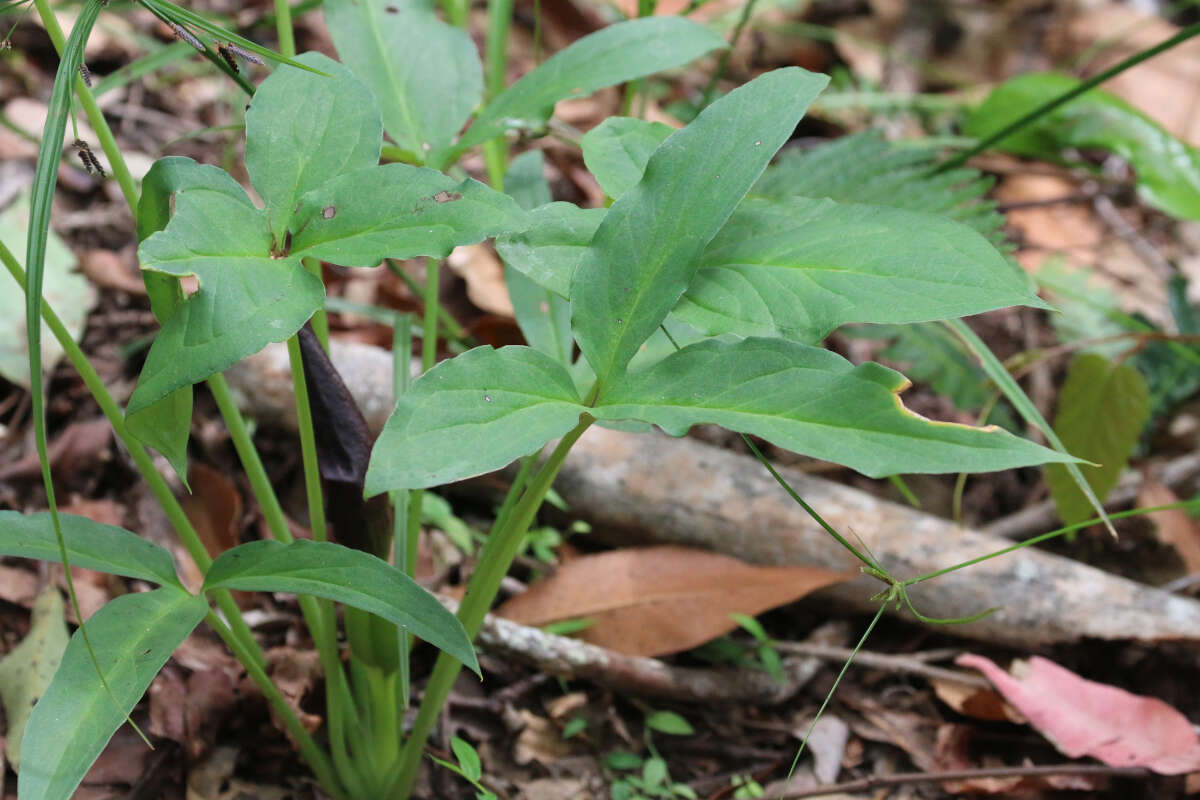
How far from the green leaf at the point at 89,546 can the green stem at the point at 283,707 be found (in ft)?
0.21

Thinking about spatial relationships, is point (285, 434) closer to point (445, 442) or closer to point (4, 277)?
point (4, 277)

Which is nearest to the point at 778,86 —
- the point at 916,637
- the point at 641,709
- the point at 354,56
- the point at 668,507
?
the point at 354,56

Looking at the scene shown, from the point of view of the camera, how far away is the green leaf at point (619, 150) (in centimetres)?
79

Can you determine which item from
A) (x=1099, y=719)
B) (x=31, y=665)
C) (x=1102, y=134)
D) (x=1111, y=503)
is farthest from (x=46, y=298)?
(x=1102, y=134)

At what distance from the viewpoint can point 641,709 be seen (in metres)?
1.25

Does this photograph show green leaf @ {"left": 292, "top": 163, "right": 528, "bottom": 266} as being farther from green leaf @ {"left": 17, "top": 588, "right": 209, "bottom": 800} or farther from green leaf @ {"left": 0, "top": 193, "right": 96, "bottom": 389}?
green leaf @ {"left": 0, "top": 193, "right": 96, "bottom": 389}

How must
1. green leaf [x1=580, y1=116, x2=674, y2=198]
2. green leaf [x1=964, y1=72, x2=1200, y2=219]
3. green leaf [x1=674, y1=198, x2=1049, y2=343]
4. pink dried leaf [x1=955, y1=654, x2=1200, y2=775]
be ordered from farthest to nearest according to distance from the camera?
green leaf [x1=964, y1=72, x2=1200, y2=219] → pink dried leaf [x1=955, y1=654, x2=1200, y2=775] → green leaf [x1=580, y1=116, x2=674, y2=198] → green leaf [x1=674, y1=198, x2=1049, y2=343]

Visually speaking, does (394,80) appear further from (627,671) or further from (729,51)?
(627,671)

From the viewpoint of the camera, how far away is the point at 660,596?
1.29 m

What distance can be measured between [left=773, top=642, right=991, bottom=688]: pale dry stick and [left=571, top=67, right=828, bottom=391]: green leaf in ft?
2.43

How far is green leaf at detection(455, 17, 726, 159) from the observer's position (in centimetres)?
94

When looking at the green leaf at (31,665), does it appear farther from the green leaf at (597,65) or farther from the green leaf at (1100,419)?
the green leaf at (1100,419)

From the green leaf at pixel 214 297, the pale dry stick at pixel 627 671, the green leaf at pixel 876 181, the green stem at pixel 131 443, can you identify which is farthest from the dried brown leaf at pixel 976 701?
the green leaf at pixel 214 297

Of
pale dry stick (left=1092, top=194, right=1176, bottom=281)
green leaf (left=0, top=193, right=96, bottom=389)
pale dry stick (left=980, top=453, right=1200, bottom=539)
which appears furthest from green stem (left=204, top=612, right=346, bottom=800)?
pale dry stick (left=1092, top=194, right=1176, bottom=281)
